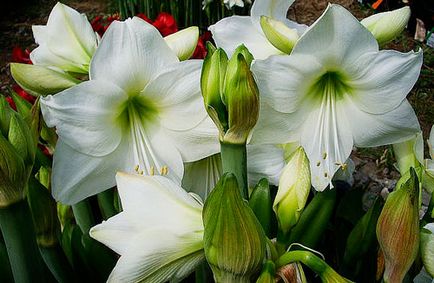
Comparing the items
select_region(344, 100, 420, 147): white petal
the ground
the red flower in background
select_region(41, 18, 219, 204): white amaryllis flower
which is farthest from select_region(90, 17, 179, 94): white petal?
the ground

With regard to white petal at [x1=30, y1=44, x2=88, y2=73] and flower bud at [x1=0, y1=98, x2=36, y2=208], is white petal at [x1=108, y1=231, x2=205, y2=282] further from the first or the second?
white petal at [x1=30, y1=44, x2=88, y2=73]

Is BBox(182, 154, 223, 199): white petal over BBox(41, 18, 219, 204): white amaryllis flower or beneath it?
beneath

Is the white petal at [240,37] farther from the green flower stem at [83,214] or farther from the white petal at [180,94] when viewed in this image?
the green flower stem at [83,214]

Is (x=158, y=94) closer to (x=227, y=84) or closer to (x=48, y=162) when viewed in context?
(x=227, y=84)

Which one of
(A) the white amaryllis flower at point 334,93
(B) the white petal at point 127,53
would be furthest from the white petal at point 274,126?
(B) the white petal at point 127,53

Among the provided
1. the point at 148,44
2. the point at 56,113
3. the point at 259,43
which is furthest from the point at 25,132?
the point at 259,43

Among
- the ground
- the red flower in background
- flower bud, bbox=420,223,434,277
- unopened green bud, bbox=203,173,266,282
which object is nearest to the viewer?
unopened green bud, bbox=203,173,266,282
